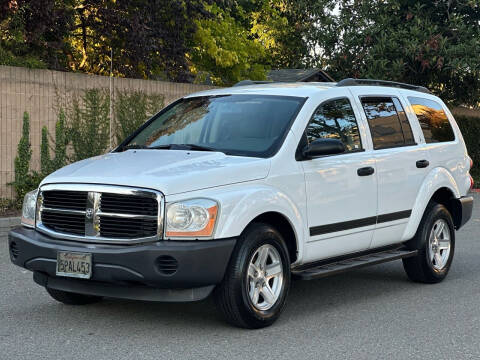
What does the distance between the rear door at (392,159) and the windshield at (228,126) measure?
101 cm

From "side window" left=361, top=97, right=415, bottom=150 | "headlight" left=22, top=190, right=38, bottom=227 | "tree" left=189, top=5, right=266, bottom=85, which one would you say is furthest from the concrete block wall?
"tree" left=189, top=5, right=266, bottom=85

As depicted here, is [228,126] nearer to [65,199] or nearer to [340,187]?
[340,187]

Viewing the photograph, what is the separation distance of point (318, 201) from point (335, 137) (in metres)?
0.76

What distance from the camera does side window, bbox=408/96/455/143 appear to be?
877 centimetres

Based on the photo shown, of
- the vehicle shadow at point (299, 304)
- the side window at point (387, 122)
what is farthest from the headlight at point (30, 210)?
the side window at point (387, 122)

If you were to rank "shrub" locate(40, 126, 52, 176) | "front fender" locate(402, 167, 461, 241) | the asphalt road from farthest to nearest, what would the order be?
1. "shrub" locate(40, 126, 52, 176)
2. "front fender" locate(402, 167, 461, 241)
3. the asphalt road

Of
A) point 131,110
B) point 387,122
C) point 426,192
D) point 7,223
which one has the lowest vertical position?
point 7,223

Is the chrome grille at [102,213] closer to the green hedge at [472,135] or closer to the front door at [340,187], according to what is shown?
the front door at [340,187]

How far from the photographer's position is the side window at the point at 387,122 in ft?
26.2

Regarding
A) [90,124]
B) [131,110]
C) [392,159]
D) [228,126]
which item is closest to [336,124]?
[392,159]

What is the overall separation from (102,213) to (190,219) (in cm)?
67

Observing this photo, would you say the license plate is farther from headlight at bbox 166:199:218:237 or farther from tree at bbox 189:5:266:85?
tree at bbox 189:5:266:85

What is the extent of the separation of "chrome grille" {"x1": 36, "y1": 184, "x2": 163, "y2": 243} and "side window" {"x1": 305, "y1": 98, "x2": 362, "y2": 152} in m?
1.76

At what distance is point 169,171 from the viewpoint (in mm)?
6246
